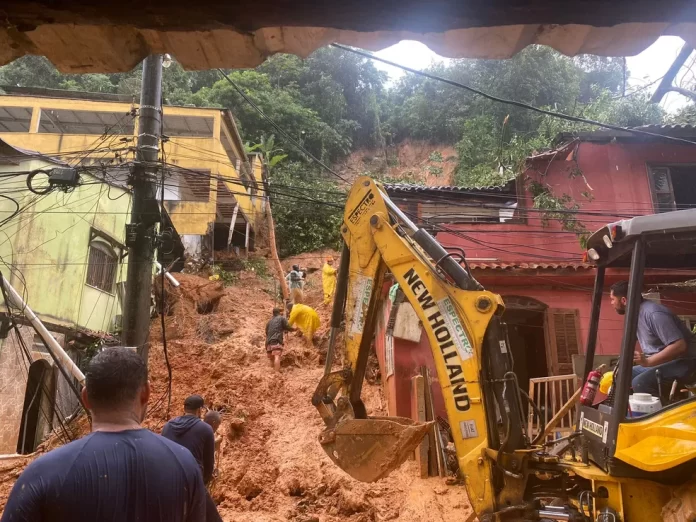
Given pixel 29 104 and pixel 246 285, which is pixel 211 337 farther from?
pixel 29 104

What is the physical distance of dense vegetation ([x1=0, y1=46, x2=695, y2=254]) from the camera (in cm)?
2645

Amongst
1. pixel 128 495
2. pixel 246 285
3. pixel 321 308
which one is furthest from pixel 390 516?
pixel 246 285

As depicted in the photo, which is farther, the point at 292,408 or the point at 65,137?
the point at 65,137

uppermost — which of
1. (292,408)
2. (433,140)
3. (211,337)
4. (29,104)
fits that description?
(433,140)

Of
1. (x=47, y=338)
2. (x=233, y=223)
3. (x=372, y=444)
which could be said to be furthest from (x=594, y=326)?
(x=233, y=223)

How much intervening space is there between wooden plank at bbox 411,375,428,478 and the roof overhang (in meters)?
6.84

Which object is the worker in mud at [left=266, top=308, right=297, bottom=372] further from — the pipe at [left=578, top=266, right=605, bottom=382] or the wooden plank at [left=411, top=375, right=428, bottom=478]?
the pipe at [left=578, top=266, right=605, bottom=382]

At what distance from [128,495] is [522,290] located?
409 inches

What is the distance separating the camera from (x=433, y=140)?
3366 cm

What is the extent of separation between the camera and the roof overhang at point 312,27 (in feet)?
5.15

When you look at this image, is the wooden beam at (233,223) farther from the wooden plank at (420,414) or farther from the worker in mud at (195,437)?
the worker in mud at (195,437)

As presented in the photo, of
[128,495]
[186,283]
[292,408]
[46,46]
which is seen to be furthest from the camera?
[186,283]

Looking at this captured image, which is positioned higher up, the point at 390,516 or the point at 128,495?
the point at 128,495

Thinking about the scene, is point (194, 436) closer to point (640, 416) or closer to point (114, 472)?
point (114, 472)
